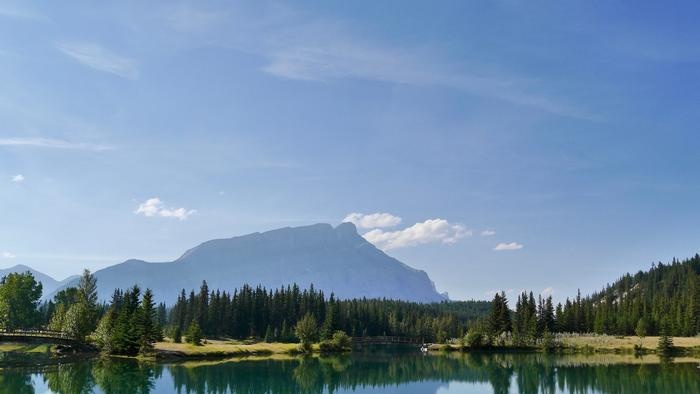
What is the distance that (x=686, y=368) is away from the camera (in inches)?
3750

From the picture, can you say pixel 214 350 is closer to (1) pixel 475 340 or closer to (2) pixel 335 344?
(2) pixel 335 344

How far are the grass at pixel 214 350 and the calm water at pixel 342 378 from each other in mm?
8888

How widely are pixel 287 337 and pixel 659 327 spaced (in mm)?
109221

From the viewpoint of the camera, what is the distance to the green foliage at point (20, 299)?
121m

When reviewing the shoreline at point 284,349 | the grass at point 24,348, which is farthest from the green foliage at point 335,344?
the grass at point 24,348

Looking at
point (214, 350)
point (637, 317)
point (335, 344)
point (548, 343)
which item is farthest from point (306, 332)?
point (637, 317)

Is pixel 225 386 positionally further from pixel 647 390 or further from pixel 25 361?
pixel 647 390

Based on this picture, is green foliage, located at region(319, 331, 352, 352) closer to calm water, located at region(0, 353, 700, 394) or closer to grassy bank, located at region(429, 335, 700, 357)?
grassy bank, located at region(429, 335, 700, 357)

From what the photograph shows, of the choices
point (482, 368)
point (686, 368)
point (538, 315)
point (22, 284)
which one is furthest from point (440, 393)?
point (538, 315)

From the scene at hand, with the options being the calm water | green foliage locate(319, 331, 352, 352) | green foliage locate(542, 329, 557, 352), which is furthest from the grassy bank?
the calm water

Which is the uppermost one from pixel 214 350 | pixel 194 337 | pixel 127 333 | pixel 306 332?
pixel 127 333

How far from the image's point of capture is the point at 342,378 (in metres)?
86.1

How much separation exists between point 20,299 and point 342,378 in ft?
264

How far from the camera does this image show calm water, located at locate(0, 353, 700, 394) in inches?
2640
